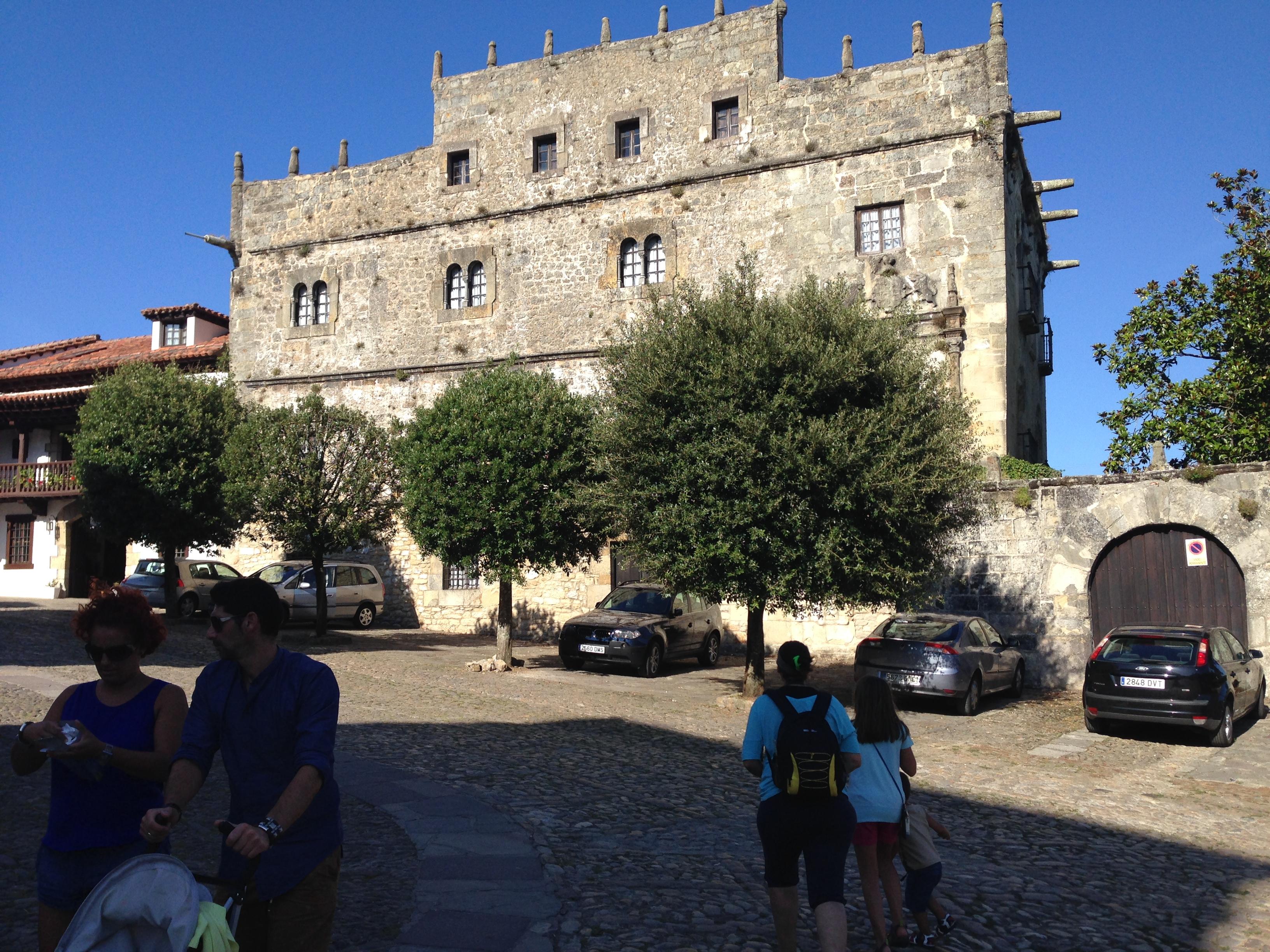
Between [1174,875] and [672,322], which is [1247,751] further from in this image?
[672,322]

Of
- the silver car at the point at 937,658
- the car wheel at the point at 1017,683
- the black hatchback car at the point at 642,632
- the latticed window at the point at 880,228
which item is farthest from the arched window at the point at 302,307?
the car wheel at the point at 1017,683

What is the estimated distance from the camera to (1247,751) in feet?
39.6

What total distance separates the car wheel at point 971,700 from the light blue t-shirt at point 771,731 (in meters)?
10.2

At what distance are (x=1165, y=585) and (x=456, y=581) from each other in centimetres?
1542

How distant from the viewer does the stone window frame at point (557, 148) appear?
24156 mm

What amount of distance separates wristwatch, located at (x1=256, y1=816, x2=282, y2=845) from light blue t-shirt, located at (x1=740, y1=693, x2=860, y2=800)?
2194 millimetres

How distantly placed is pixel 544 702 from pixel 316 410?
974 cm

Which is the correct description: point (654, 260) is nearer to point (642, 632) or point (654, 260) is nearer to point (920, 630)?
point (642, 632)

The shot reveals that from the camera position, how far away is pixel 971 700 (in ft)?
47.0

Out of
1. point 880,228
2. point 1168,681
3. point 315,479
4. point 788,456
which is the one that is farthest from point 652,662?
point 880,228

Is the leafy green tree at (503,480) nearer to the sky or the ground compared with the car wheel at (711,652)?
nearer to the sky

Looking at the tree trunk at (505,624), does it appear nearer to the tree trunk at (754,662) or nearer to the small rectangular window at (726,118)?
the tree trunk at (754,662)

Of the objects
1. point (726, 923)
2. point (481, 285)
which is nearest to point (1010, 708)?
point (726, 923)

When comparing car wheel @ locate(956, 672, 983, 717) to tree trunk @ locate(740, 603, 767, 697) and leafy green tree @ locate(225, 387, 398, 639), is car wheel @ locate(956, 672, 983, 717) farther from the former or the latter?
leafy green tree @ locate(225, 387, 398, 639)
